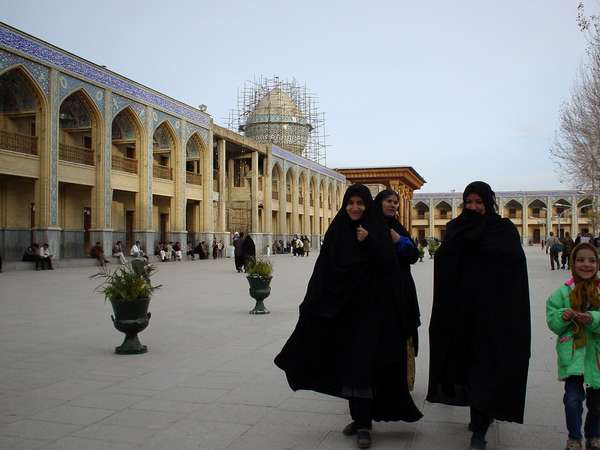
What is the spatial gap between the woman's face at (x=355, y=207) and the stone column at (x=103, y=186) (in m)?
20.0

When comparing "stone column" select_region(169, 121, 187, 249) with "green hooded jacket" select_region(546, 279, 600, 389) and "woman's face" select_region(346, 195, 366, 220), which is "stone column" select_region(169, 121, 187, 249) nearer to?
"woman's face" select_region(346, 195, 366, 220)

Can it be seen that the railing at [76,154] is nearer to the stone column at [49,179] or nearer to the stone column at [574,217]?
the stone column at [49,179]

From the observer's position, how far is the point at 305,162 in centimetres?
4300

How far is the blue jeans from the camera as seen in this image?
294 cm

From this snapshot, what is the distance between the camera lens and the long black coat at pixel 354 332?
324 cm

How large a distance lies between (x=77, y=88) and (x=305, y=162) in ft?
77.7

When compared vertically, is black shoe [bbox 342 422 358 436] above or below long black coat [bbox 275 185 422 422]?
below

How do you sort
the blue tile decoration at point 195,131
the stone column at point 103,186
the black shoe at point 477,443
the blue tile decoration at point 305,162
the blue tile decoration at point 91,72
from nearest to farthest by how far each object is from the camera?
the black shoe at point 477,443 < the blue tile decoration at point 91,72 < the stone column at point 103,186 < the blue tile decoration at point 195,131 < the blue tile decoration at point 305,162

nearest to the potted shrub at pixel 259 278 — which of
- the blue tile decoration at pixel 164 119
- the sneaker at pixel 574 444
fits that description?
the sneaker at pixel 574 444

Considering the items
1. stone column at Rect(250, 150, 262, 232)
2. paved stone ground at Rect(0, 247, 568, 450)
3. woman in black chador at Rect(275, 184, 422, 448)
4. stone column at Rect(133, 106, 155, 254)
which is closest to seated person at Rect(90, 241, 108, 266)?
stone column at Rect(133, 106, 155, 254)

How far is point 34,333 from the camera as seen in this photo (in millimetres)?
6910

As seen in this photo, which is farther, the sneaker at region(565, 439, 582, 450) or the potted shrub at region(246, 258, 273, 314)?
the potted shrub at region(246, 258, 273, 314)

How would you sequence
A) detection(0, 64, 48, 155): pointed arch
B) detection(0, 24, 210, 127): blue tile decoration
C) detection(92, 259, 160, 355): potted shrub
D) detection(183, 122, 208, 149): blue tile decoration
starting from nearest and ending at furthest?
detection(92, 259, 160, 355): potted shrub, detection(0, 24, 210, 127): blue tile decoration, detection(0, 64, 48, 155): pointed arch, detection(183, 122, 208, 149): blue tile decoration

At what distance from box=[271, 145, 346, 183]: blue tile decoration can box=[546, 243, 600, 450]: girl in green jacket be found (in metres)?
33.9
